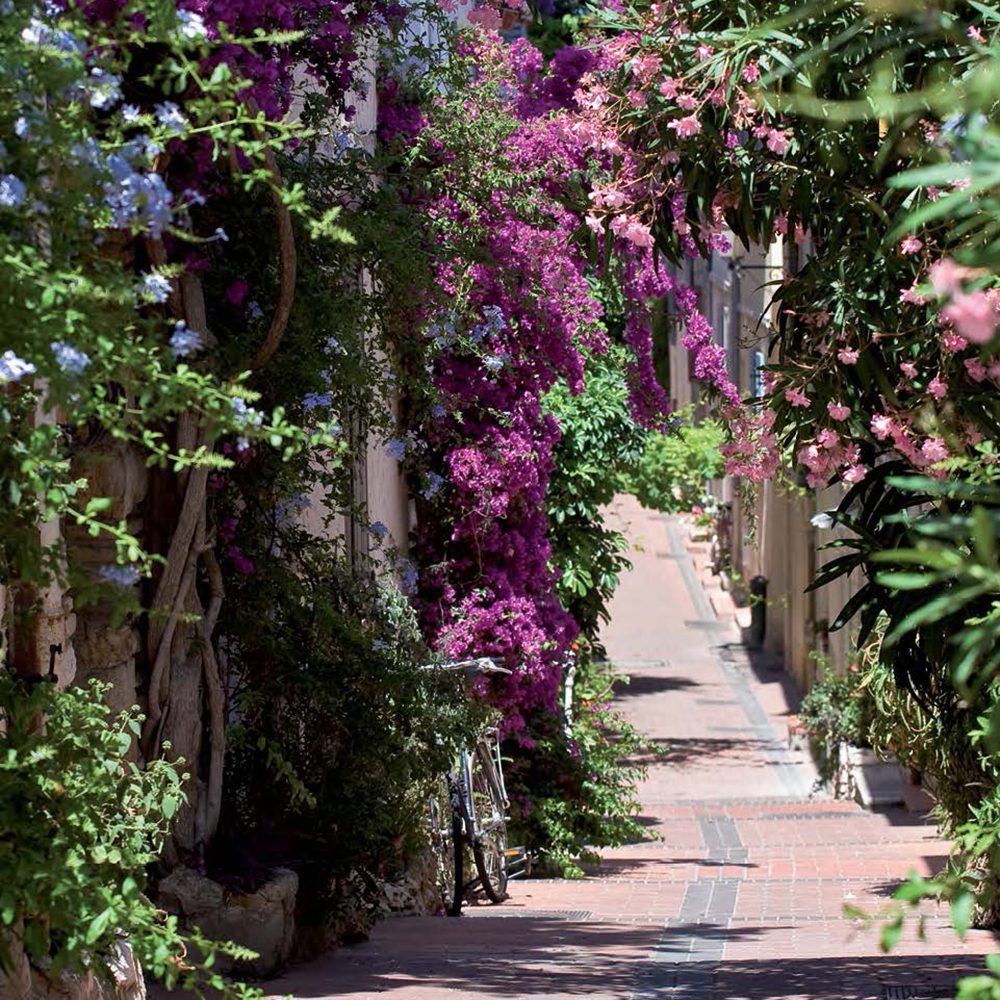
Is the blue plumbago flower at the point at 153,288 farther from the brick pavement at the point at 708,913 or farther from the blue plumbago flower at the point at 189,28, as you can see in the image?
the brick pavement at the point at 708,913

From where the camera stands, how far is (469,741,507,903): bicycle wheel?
11.3 meters

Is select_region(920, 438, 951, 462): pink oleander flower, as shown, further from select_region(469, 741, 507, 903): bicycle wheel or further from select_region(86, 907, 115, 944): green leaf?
select_region(469, 741, 507, 903): bicycle wheel

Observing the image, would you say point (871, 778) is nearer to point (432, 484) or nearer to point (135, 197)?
point (432, 484)

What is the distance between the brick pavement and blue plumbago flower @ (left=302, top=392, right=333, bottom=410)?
2077 mm

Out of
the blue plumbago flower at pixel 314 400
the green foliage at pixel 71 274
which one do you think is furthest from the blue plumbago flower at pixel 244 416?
the blue plumbago flower at pixel 314 400

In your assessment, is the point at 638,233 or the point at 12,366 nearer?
the point at 12,366

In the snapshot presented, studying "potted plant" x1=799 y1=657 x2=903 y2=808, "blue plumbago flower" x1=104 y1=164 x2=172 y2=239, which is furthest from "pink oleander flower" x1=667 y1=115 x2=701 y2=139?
"potted plant" x1=799 y1=657 x2=903 y2=808

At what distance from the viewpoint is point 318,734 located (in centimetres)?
821

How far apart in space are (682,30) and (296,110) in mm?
3047

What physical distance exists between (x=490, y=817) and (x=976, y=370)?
607 cm

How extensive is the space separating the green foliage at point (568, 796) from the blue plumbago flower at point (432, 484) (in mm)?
Result: 1821

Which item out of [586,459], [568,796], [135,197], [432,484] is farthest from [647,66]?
[586,459]

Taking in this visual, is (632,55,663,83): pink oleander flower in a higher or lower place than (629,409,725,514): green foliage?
higher

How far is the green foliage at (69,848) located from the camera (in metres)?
4.27
